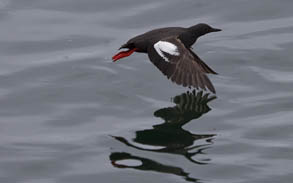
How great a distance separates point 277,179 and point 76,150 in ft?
6.32

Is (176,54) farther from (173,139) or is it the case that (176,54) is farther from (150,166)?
(150,166)

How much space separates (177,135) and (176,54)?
3.78 feet

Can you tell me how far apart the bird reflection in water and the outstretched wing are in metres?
0.39

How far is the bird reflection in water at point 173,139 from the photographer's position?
7.37 meters

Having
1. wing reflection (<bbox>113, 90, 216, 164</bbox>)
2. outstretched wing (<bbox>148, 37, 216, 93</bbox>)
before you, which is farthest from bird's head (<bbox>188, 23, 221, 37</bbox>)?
wing reflection (<bbox>113, 90, 216, 164</bbox>)

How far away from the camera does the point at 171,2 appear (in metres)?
12.0

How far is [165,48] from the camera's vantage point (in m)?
8.91

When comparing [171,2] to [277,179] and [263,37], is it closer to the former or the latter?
[263,37]

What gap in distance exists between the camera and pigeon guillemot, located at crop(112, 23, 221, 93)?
845 centimetres

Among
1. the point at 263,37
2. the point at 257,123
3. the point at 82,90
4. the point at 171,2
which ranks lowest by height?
the point at 257,123

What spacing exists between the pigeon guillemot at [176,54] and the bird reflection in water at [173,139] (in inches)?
15.5

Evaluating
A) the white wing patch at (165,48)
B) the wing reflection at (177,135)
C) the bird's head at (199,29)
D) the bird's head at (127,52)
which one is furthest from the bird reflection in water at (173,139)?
the bird's head at (199,29)

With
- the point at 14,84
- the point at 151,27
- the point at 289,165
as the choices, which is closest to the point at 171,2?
the point at 151,27

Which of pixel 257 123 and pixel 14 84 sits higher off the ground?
pixel 14 84
